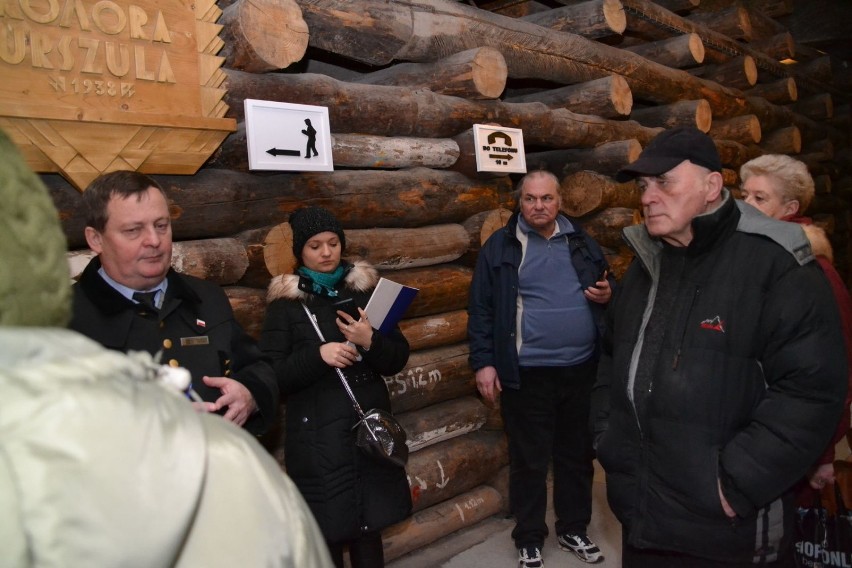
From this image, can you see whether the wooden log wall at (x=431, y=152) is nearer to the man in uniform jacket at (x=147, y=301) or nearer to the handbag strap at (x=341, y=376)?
the handbag strap at (x=341, y=376)

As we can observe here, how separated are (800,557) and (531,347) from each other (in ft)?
6.07

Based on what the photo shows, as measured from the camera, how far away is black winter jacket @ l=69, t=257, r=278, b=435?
238 centimetres

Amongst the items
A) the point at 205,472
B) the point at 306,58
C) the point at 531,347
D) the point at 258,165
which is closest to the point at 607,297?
the point at 531,347

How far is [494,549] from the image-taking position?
178 inches

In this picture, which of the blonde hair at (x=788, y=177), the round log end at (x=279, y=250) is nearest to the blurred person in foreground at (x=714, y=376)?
the blonde hair at (x=788, y=177)

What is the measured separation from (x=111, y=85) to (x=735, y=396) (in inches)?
111

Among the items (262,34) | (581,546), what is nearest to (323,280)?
(262,34)

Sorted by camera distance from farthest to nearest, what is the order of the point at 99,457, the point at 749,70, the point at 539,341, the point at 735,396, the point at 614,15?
1. the point at 749,70
2. the point at 614,15
3. the point at 539,341
4. the point at 735,396
5. the point at 99,457

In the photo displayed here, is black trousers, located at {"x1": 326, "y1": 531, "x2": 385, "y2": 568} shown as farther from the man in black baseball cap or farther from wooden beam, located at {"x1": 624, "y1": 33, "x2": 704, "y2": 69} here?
wooden beam, located at {"x1": 624, "y1": 33, "x2": 704, "y2": 69}

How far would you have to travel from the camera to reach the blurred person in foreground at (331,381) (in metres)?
3.16

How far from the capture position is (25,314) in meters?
0.69

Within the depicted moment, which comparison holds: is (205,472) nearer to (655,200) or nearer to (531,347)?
(655,200)

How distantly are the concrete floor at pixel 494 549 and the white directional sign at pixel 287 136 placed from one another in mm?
2606

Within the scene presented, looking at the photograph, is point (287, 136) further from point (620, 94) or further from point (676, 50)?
point (676, 50)
